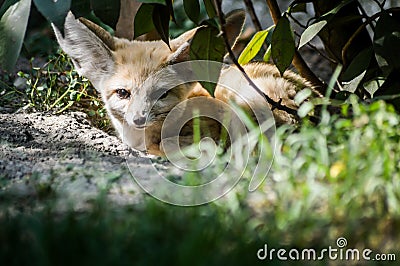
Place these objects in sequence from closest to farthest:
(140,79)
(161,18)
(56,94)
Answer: (161,18)
(140,79)
(56,94)

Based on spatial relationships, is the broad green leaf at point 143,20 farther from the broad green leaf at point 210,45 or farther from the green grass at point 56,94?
the green grass at point 56,94

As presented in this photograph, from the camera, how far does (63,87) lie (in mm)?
4090

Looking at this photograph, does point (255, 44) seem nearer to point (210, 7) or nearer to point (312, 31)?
point (312, 31)

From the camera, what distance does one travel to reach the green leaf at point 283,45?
3.03m

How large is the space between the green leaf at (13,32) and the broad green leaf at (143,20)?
524 millimetres

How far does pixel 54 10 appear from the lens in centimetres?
232

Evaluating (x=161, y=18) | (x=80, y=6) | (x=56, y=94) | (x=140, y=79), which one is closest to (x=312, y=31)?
(x=161, y=18)

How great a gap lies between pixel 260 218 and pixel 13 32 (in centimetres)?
124

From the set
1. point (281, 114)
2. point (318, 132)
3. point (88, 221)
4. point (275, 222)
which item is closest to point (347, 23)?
point (281, 114)

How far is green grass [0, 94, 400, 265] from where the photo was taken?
4.94 feet

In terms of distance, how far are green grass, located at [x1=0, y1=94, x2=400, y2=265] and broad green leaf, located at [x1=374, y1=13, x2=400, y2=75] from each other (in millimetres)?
727

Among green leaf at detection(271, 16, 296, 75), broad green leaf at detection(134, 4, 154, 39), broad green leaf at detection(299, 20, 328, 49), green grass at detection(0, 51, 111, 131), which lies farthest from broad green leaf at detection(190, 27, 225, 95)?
green grass at detection(0, 51, 111, 131)

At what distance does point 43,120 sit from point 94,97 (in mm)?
504
